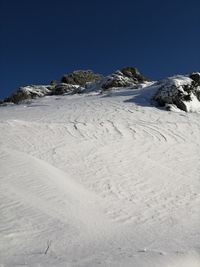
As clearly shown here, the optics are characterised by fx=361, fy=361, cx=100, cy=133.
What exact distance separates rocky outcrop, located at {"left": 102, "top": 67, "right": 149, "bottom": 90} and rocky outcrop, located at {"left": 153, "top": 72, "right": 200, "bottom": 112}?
8627 millimetres

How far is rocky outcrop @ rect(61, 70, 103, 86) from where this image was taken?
1517 inches

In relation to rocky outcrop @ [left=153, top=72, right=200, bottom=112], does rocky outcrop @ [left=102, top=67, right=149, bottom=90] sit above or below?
above

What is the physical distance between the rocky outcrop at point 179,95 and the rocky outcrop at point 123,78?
863cm

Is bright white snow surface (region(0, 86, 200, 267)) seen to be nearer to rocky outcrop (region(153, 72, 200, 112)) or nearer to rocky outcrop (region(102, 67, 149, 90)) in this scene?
rocky outcrop (region(153, 72, 200, 112))

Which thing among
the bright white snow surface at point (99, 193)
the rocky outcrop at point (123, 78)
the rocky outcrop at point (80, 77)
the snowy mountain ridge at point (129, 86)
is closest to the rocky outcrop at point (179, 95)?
the snowy mountain ridge at point (129, 86)

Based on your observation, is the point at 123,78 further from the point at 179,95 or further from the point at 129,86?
the point at 179,95

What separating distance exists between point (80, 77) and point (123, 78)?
1109 centimetres

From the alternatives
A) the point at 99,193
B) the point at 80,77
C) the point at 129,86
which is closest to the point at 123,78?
the point at 129,86

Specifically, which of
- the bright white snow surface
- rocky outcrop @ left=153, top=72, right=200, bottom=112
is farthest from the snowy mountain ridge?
the bright white snow surface

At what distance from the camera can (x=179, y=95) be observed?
1916 centimetres

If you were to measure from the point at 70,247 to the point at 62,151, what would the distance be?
18.1 ft

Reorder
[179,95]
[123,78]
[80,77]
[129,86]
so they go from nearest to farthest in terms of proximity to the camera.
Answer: [179,95], [129,86], [123,78], [80,77]

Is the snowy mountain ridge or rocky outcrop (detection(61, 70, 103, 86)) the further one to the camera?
rocky outcrop (detection(61, 70, 103, 86))

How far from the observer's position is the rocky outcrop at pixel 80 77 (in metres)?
38.5
